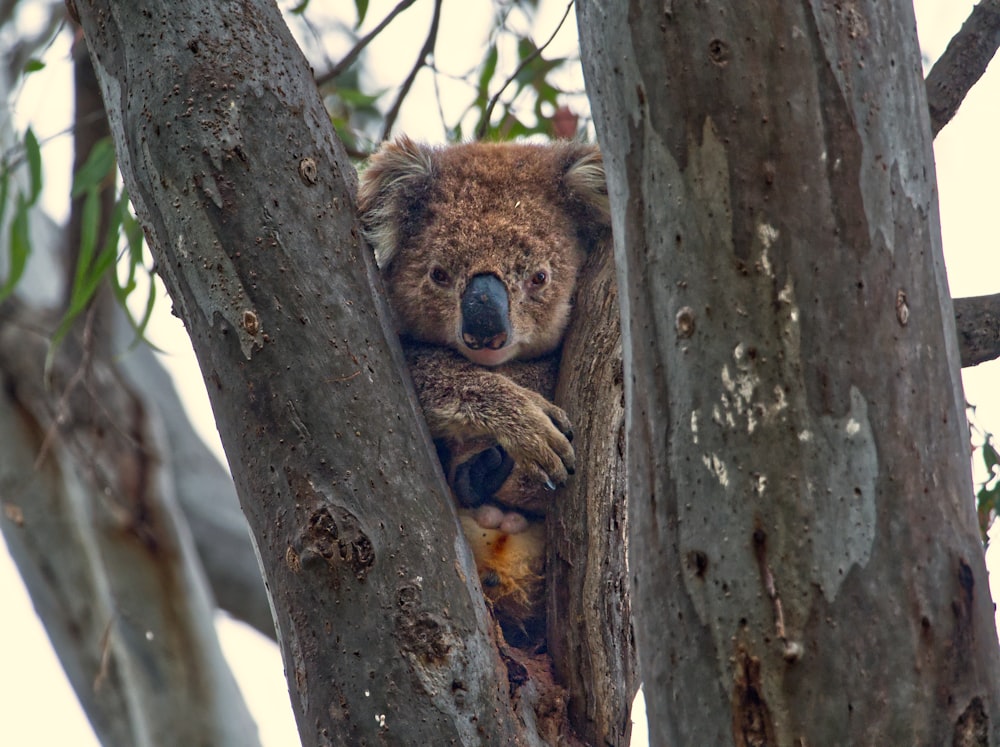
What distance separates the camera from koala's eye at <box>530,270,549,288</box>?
257cm

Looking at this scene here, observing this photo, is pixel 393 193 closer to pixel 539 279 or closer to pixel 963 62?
pixel 539 279

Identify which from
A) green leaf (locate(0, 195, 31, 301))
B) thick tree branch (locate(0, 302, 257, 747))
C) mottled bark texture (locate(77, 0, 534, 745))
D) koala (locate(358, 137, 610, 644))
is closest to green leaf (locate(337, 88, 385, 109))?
green leaf (locate(0, 195, 31, 301))

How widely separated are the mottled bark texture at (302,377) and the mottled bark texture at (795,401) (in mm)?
349

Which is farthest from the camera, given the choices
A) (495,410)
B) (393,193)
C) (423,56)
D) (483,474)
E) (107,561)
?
(107,561)

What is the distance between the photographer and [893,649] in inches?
48.6

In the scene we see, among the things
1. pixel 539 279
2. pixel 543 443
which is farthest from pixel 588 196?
pixel 543 443

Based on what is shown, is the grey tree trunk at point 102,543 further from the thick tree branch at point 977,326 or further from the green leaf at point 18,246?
the thick tree branch at point 977,326

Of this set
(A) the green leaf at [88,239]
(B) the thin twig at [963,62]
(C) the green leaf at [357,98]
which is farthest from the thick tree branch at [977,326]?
(C) the green leaf at [357,98]

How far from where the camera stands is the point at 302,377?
1602mm

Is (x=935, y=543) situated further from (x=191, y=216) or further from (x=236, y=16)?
(x=236, y=16)

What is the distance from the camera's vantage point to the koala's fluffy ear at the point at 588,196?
265cm

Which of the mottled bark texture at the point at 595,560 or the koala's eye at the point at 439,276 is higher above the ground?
the koala's eye at the point at 439,276

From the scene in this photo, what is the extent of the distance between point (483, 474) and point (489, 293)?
1.33ft

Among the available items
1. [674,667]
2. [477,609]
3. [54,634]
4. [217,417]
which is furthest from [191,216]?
[54,634]
